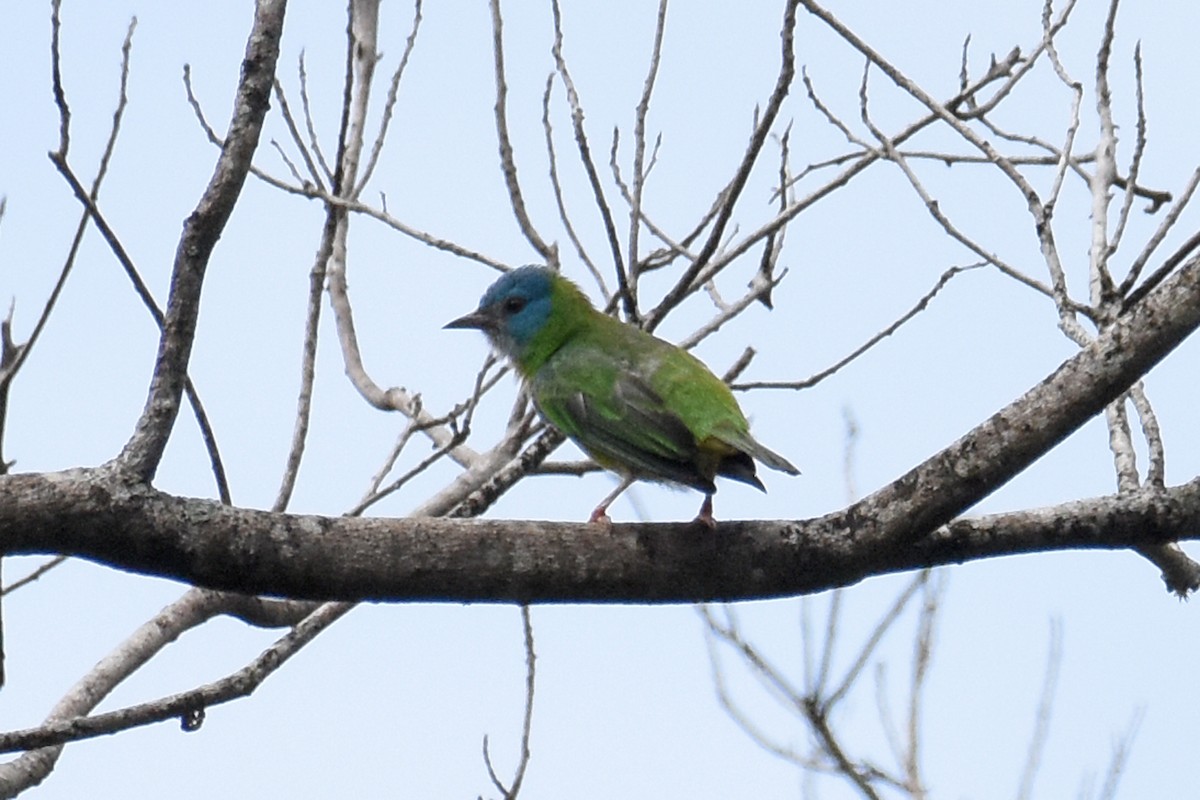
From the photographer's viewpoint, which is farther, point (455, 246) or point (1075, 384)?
point (455, 246)

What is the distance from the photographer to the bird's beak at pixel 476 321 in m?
5.92

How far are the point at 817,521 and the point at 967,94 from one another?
109 inches

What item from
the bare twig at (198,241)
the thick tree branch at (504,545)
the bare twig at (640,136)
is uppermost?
the bare twig at (640,136)

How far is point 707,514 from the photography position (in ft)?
11.5

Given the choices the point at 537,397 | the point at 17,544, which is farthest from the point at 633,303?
the point at 17,544

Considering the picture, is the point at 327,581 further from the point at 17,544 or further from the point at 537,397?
the point at 537,397

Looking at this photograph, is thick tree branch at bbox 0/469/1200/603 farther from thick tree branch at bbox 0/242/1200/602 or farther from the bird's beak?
the bird's beak

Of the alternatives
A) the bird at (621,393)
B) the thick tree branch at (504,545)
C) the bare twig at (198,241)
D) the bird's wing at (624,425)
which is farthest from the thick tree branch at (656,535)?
the bird's wing at (624,425)

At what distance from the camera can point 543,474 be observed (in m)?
5.29

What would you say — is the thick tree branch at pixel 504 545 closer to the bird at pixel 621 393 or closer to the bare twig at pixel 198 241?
the bare twig at pixel 198 241

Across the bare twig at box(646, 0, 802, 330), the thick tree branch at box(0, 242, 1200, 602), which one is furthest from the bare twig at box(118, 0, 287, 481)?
the bare twig at box(646, 0, 802, 330)

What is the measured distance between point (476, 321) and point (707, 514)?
269 centimetres

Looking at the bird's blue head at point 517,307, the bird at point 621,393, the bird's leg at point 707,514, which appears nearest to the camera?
the bird's leg at point 707,514

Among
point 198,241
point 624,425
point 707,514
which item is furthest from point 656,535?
point 624,425
